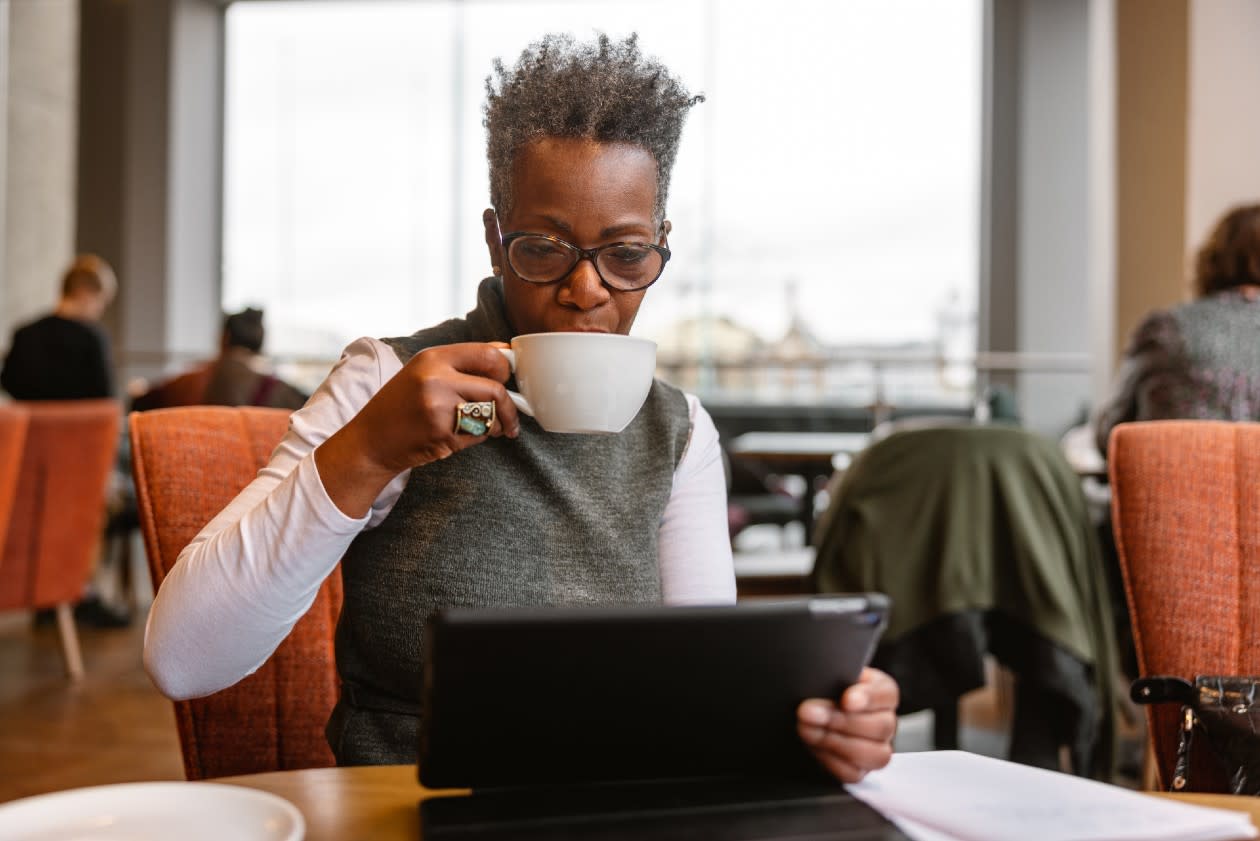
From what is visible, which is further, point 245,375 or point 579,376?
point 245,375

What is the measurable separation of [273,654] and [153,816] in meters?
0.62

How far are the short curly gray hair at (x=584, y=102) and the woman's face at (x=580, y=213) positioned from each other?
0.05ft

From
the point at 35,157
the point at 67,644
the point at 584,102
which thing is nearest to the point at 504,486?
the point at 584,102

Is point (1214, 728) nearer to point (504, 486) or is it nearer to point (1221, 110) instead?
point (504, 486)

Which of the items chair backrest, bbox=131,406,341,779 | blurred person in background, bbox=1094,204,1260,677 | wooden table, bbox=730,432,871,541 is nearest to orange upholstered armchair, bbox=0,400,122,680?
wooden table, bbox=730,432,871,541

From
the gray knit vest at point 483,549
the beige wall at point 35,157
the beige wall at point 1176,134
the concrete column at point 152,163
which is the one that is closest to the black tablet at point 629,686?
the gray knit vest at point 483,549

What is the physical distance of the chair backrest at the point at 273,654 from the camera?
1067 mm

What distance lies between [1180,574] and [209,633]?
2.93ft

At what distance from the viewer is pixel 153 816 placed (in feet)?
1.73

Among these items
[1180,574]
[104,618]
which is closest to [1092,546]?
[1180,574]

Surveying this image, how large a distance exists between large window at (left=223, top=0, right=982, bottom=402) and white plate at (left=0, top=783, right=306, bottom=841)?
5980 mm

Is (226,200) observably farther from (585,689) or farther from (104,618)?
(585,689)

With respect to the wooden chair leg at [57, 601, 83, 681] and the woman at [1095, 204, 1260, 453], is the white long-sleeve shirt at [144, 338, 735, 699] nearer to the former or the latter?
the woman at [1095, 204, 1260, 453]

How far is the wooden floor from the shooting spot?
250cm
